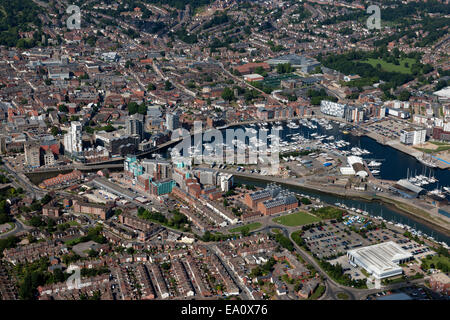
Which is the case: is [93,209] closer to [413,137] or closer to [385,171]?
[385,171]

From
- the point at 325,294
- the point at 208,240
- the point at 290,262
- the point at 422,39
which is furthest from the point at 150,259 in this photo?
the point at 422,39

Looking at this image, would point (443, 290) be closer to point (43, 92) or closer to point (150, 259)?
point (150, 259)

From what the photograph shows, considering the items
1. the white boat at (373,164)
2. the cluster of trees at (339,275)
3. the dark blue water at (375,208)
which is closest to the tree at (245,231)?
the cluster of trees at (339,275)

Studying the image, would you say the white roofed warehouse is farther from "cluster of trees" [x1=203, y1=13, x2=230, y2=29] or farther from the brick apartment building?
"cluster of trees" [x1=203, y1=13, x2=230, y2=29]

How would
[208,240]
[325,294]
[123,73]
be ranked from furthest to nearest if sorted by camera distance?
[123,73], [208,240], [325,294]

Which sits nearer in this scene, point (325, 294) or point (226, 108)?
point (325, 294)
